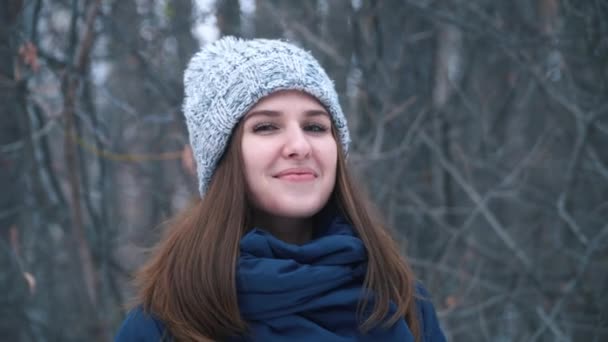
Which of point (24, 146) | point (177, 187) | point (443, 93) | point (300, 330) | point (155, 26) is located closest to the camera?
point (300, 330)

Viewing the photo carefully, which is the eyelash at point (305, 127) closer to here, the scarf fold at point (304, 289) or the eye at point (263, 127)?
the eye at point (263, 127)

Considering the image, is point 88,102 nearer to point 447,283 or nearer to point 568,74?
point 447,283

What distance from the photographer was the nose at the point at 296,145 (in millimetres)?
1932

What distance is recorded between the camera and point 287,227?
7.11ft

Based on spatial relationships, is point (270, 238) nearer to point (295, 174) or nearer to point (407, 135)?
point (295, 174)

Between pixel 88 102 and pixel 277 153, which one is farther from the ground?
pixel 88 102

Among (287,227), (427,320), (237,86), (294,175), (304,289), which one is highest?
(237,86)

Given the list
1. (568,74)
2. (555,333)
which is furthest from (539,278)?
(568,74)

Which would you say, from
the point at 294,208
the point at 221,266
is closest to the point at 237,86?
the point at 294,208

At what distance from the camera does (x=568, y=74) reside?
3766 millimetres

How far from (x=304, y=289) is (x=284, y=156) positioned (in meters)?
0.39

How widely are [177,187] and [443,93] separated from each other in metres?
2.01

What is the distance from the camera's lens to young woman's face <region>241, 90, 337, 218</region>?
6.41 ft

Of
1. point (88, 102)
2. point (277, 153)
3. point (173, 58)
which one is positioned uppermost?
point (173, 58)
